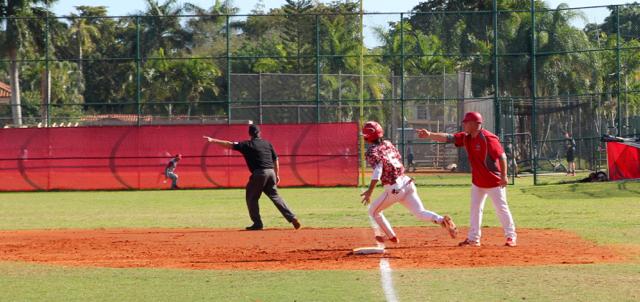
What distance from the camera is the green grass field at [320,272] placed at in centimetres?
1025

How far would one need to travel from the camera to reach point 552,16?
161ft

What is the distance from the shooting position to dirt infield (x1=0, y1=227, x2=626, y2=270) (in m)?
13.2

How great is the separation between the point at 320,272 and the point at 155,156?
79.4 feet

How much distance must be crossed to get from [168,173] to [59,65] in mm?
44526

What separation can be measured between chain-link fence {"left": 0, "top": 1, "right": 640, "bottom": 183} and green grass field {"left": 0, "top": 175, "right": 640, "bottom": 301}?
6231mm

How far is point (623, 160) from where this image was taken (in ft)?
102

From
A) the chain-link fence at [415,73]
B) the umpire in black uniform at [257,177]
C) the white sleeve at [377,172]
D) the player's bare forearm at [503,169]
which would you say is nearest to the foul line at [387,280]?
the white sleeve at [377,172]

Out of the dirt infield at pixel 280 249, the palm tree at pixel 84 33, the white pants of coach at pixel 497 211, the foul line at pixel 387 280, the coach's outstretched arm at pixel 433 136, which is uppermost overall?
the palm tree at pixel 84 33

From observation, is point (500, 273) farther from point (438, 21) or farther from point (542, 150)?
point (542, 150)

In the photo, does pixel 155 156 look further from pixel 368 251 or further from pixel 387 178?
pixel 368 251

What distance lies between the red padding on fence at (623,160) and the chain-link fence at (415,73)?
1.95 m

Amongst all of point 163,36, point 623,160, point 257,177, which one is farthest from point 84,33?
point 257,177

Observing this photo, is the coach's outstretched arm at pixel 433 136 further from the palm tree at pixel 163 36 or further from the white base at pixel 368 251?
the palm tree at pixel 163 36

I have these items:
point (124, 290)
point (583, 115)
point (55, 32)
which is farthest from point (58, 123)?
point (124, 290)
